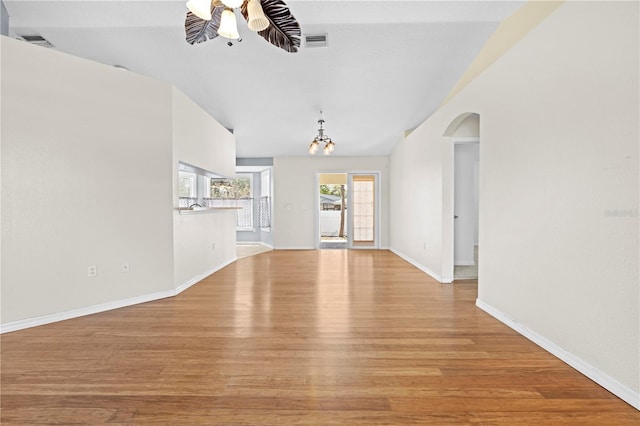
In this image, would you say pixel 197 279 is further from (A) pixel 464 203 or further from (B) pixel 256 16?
(A) pixel 464 203

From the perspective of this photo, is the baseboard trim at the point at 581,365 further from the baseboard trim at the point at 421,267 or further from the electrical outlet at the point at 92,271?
the electrical outlet at the point at 92,271

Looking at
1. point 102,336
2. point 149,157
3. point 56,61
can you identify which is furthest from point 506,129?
point 56,61

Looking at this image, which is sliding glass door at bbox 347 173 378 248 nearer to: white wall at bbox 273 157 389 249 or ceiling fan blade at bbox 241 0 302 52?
white wall at bbox 273 157 389 249

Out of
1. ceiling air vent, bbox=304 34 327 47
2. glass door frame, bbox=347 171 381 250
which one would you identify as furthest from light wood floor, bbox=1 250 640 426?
glass door frame, bbox=347 171 381 250

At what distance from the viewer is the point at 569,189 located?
215cm

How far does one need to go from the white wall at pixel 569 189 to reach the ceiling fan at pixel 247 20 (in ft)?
6.57

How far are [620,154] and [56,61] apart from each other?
4.73m

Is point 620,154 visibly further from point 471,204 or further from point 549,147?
point 471,204

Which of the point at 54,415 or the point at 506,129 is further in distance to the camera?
the point at 506,129

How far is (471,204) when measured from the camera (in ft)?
19.1

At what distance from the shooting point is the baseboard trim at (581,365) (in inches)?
67.9

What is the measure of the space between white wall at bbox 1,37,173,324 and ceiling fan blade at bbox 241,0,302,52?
1978mm

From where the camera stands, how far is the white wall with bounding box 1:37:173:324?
2785 millimetres

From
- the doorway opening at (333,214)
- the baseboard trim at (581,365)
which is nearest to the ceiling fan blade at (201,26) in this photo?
the baseboard trim at (581,365)
